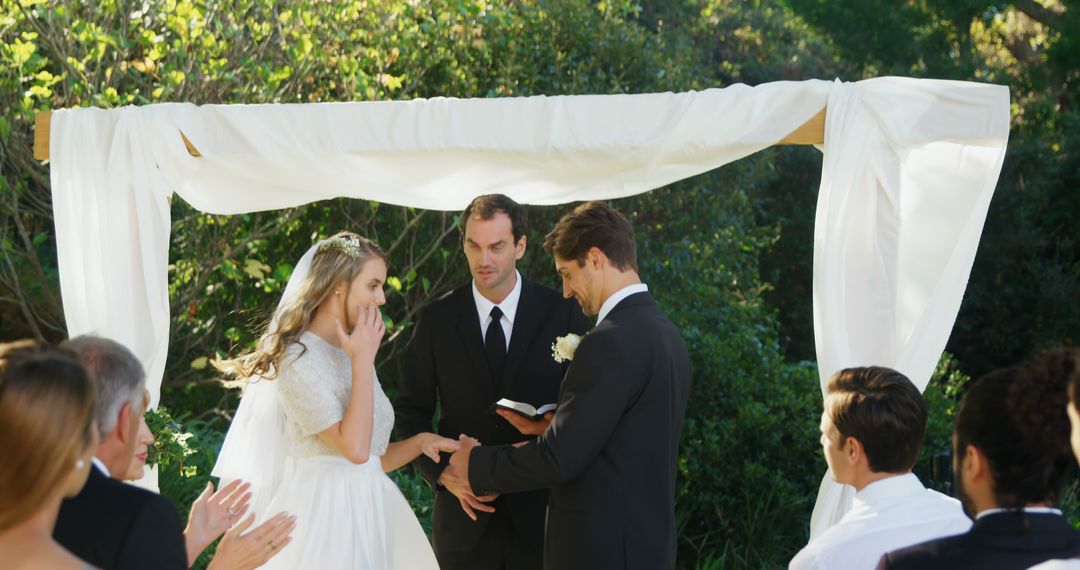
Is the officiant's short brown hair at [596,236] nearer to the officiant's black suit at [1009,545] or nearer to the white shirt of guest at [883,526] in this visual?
the white shirt of guest at [883,526]

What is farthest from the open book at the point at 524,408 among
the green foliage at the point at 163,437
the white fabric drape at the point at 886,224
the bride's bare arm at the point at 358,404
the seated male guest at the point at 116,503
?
the seated male guest at the point at 116,503

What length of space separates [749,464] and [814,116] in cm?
285

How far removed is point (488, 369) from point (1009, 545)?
2534 millimetres

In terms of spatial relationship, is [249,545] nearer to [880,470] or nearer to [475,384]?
[475,384]

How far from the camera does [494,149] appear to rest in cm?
418

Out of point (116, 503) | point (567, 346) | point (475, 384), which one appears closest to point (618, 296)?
point (567, 346)

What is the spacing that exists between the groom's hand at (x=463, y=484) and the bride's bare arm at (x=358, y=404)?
15.2 inches

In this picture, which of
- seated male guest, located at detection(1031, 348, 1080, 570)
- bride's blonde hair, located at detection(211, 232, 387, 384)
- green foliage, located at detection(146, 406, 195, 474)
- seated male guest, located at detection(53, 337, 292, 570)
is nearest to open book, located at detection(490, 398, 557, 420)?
bride's blonde hair, located at detection(211, 232, 387, 384)

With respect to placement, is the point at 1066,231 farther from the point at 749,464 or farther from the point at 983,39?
the point at 749,464

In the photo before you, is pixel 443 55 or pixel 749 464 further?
pixel 443 55

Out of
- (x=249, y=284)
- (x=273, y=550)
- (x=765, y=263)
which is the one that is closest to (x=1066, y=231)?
(x=765, y=263)

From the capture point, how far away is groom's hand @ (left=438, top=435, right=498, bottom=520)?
415 centimetres

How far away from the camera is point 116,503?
7.57ft

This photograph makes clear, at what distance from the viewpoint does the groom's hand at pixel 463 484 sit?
13.6ft
